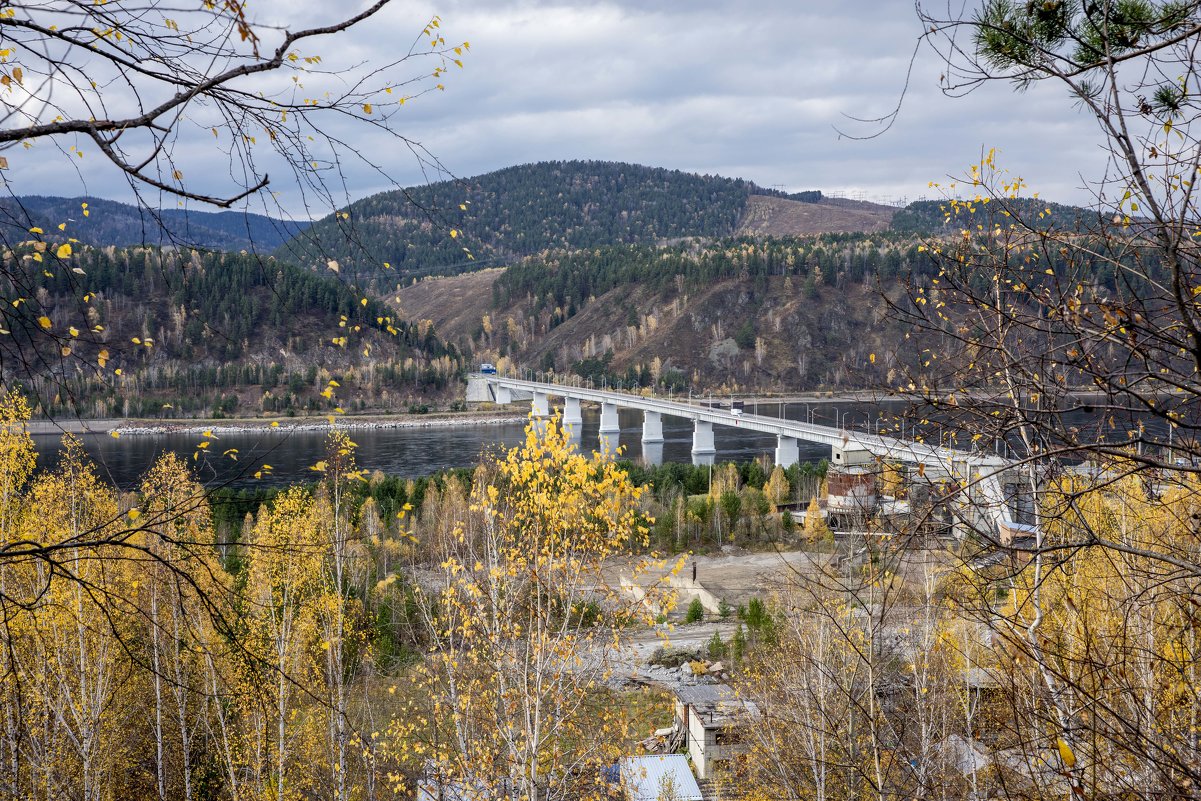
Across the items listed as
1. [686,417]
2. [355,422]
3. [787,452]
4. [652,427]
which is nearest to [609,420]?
[652,427]

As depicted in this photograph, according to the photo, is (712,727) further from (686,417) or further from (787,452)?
(686,417)

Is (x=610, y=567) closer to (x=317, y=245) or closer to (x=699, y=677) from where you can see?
(x=699, y=677)

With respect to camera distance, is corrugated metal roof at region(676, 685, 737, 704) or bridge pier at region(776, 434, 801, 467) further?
bridge pier at region(776, 434, 801, 467)

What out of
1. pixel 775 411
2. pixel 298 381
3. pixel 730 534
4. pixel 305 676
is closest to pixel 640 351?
pixel 775 411

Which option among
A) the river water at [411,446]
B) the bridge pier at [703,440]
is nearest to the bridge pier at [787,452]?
the river water at [411,446]

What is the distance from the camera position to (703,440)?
58.3m

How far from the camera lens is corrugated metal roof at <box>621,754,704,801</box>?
12211 mm

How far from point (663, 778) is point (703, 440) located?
1806 inches

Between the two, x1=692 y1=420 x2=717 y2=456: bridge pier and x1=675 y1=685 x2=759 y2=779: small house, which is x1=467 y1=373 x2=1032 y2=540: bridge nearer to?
x1=692 y1=420 x2=717 y2=456: bridge pier

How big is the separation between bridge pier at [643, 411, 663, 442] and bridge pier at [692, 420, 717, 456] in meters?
5.94

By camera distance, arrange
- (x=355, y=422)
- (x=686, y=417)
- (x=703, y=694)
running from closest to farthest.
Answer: (x=703, y=694)
(x=686, y=417)
(x=355, y=422)

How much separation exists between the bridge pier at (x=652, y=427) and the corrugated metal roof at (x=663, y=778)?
49.4m

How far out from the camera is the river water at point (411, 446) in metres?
50.8

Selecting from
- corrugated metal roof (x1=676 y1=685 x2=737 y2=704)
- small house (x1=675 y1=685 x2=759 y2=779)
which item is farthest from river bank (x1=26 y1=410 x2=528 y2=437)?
small house (x1=675 y1=685 x2=759 y2=779)
